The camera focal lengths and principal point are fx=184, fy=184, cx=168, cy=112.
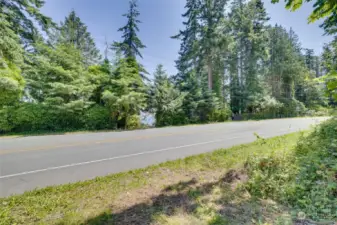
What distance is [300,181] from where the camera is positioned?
3441 mm

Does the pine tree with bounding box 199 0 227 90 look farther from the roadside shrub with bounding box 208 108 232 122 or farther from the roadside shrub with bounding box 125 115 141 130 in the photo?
the roadside shrub with bounding box 125 115 141 130

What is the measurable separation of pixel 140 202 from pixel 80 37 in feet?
96.5

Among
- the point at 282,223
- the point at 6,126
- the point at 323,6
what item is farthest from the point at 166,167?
the point at 6,126

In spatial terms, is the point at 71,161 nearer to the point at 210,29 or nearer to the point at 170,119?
the point at 170,119

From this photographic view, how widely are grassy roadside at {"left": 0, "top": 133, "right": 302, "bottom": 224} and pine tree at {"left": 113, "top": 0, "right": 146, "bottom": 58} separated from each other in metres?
18.0

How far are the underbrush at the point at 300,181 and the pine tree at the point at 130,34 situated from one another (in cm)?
1828

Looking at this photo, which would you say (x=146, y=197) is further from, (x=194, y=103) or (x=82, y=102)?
(x=194, y=103)

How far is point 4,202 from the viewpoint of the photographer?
2.90 meters

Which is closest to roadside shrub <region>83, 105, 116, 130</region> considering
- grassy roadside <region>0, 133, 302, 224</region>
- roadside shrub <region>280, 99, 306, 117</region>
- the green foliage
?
grassy roadside <region>0, 133, 302, 224</region>

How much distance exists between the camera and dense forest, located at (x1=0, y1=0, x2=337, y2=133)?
11.1 m

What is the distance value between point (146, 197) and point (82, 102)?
10510 millimetres

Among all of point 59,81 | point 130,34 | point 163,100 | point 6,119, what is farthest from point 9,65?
point 130,34

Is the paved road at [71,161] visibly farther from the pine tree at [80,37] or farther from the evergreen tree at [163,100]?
the pine tree at [80,37]

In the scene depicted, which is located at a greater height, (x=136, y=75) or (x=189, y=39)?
(x=189, y=39)
